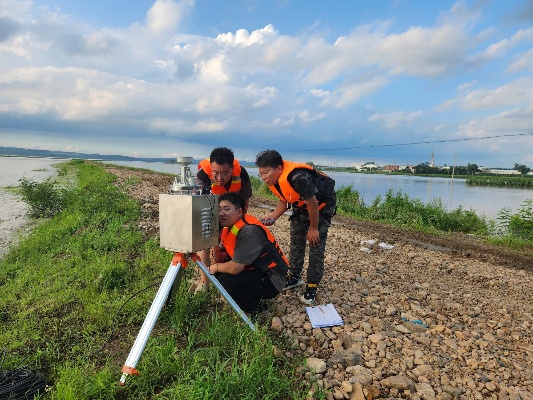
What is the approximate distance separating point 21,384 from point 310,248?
8.80 ft

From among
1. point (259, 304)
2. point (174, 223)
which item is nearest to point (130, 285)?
point (259, 304)

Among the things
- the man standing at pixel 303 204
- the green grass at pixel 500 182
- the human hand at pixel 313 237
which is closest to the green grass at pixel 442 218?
the man standing at pixel 303 204

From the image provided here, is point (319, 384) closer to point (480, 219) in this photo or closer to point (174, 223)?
point (174, 223)

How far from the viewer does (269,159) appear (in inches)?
136

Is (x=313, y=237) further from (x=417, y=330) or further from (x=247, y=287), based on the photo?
(x=417, y=330)

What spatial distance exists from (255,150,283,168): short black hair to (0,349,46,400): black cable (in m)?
2.43

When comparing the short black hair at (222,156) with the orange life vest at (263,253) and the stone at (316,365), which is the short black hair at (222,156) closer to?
the orange life vest at (263,253)

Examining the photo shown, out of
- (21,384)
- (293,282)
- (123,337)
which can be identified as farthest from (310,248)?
(21,384)

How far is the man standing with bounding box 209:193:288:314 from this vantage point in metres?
3.15

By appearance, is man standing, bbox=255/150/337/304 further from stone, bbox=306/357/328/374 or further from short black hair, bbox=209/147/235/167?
stone, bbox=306/357/328/374

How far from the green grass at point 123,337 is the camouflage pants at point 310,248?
3.14ft

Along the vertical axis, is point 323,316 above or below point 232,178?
below

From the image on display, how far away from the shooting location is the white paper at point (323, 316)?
3400 millimetres

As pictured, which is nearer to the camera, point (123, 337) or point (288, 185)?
point (123, 337)
